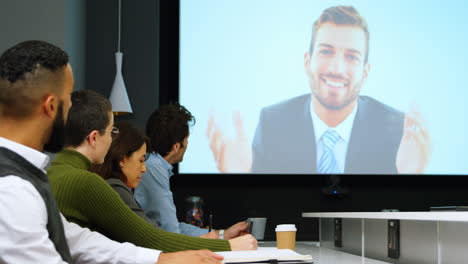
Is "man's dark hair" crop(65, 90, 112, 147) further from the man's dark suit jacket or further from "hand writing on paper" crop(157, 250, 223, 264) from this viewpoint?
the man's dark suit jacket

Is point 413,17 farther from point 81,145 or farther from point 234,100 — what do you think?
point 81,145

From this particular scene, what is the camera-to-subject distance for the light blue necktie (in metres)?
4.41

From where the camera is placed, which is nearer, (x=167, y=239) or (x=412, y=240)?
(x=167, y=239)

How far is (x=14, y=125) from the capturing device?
1.09 meters

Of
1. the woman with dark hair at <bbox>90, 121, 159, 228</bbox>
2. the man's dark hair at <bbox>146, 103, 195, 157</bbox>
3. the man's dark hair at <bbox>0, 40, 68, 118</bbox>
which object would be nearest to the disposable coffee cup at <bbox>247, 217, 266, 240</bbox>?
the man's dark hair at <bbox>146, 103, 195, 157</bbox>

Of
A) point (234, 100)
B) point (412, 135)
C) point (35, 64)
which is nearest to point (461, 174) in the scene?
point (412, 135)

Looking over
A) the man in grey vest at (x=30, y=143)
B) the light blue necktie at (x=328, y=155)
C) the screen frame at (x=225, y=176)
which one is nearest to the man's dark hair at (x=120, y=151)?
the man in grey vest at (x=30, y=143)

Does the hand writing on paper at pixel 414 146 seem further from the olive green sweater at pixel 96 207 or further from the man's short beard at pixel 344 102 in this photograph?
the olive green sweater at pixel 96 207

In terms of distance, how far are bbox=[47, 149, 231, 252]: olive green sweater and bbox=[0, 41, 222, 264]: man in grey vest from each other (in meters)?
0.40

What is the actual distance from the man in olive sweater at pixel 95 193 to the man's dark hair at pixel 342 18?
9.35ft

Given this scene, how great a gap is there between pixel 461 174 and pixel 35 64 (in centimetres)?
389

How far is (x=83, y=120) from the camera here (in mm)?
1763

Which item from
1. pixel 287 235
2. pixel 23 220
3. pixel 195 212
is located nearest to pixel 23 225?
pixel 23 220

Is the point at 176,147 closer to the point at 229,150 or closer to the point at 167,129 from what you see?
the point at 167,129
